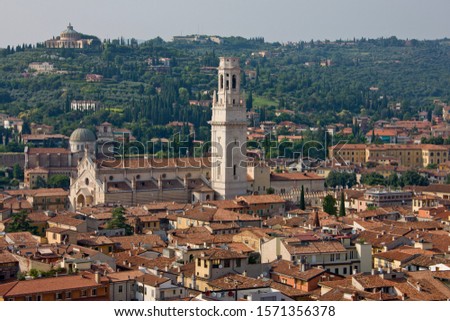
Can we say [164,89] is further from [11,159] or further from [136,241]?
[136,241]

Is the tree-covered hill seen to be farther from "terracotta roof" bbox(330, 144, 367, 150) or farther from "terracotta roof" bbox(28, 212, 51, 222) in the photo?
"terracotta roof" bbox(28, 212, 51, 222)

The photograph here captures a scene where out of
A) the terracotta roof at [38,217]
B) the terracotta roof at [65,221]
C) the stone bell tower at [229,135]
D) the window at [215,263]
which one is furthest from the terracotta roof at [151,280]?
the stone bell tower at [229,135]

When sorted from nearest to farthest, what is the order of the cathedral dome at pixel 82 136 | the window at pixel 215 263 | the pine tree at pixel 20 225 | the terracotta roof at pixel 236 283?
the terracotta roof at pixel 236 283 < the window at pixel 215 263 < the pine tree at pixel 20 225 < the cathedral dome at pixel 82 136

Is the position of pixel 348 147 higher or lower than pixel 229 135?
lower

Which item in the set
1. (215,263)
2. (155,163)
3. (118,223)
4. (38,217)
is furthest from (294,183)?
(215,263)

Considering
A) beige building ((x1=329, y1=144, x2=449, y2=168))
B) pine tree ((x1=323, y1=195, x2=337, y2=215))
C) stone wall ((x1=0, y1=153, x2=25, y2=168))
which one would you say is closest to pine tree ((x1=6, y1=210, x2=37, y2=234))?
pine tree ((x1=323, y1=195, x2=337, y2=215))

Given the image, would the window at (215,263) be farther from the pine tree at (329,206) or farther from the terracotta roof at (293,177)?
the terracotta roof at (293,177)

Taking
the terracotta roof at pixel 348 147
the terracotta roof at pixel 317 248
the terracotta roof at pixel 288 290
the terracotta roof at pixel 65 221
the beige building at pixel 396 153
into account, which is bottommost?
the beige building at pixel 396 153

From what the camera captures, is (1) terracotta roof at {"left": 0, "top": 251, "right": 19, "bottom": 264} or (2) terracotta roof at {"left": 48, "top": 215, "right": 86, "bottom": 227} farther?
(2) terracotta roof at {"left": 48, "top": 215, "right": 86, "bottom": 227}

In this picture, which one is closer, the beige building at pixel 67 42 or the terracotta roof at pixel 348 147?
the terracotta roof at pixel 348 147
